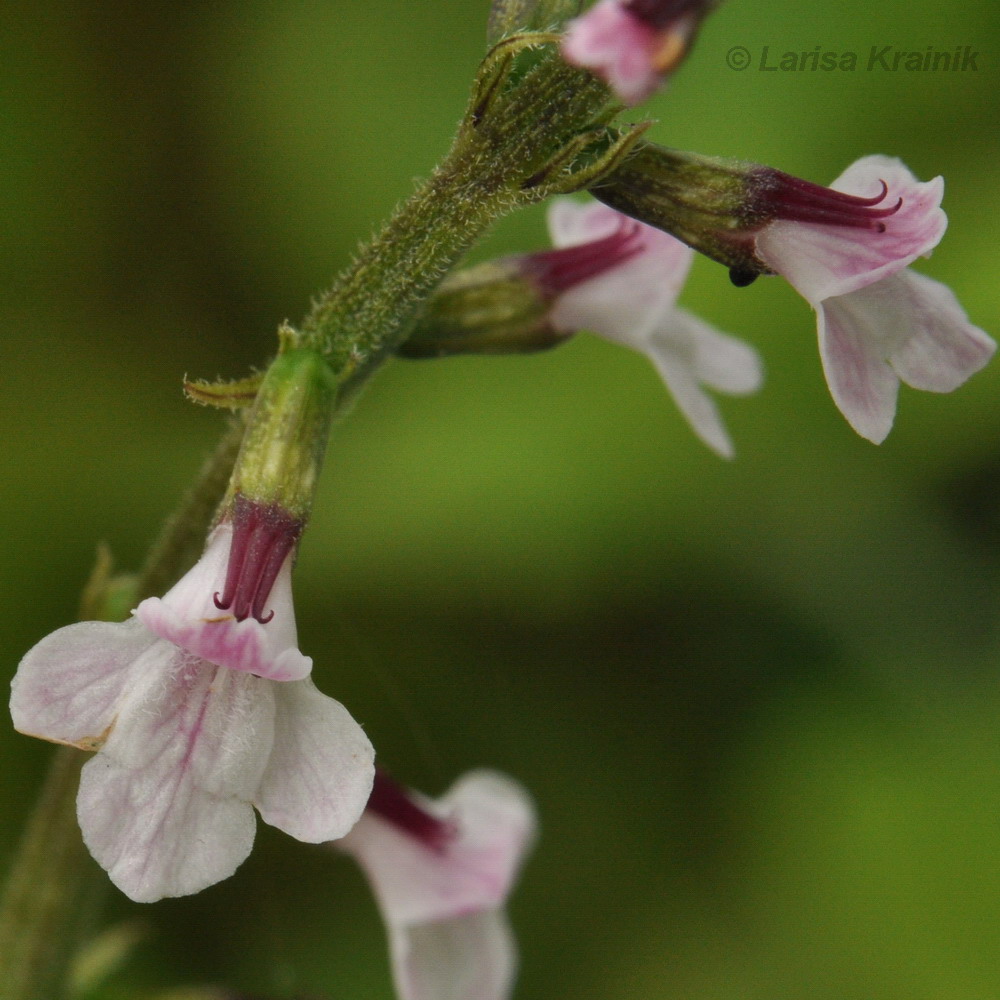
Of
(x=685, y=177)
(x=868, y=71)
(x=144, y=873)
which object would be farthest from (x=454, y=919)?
(x=868, y=71)

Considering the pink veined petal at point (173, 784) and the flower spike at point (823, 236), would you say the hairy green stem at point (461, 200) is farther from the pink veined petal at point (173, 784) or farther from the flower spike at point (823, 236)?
the pink veined petal at point (173, 784)

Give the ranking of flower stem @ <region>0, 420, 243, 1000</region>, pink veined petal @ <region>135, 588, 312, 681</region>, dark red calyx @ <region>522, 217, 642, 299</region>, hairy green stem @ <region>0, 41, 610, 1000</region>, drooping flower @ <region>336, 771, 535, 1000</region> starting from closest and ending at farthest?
pink veined petal @ <region>135, 588, 312, 681</region> → hairy green stem @ <region>0, 41, 610, 1000</region> → flower stem @ <region>0, 420, 243, 1000</region> → dark red calyx @ <region>522, 217, 642, 299</region> → drooping flower @ <region>336, 771, 535, 1000</region>

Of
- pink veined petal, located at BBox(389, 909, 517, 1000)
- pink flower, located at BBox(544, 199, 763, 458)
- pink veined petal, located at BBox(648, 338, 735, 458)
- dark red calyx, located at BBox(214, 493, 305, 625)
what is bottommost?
pink veined petal, located at BBox(389, 909, 517, 1000)

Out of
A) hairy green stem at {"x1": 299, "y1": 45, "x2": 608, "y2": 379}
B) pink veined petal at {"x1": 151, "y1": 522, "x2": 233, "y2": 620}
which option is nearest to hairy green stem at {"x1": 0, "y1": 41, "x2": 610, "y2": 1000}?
hairy green stem at {"x1": 299, "y1": 45, "x2": 608, "y2": 379}

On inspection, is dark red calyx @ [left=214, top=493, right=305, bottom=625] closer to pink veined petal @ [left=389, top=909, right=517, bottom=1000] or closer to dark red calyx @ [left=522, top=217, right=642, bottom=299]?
dark red calyx @ [left=522, top=217, right=642, bottom=299]

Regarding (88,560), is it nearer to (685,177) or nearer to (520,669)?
(520,669)

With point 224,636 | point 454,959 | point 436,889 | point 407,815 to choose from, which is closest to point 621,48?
point 224,636
